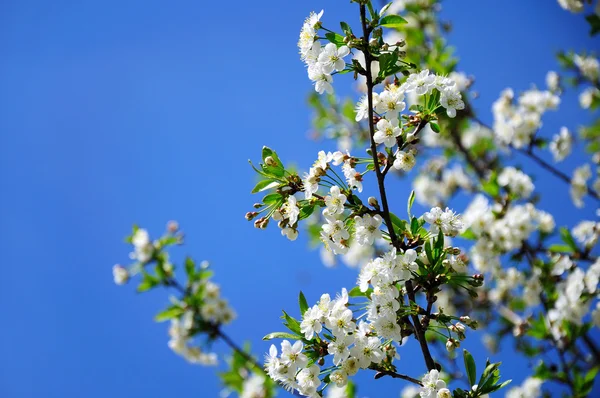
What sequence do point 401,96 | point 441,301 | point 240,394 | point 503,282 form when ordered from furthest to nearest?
point 441,301, point 503,282, point 240,394, point 401,96

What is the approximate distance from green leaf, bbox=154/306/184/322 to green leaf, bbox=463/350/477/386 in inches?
115

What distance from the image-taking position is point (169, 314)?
4.38 meters

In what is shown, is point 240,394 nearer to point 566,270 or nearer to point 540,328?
point 540,328

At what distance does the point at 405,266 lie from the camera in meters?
1.90

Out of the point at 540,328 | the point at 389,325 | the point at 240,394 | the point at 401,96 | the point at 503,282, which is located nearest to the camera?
the point at 389,325

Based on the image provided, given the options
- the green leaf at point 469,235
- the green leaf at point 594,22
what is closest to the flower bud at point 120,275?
the green leaf at point 469,235

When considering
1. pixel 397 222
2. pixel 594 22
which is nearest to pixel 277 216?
pixel 397 222

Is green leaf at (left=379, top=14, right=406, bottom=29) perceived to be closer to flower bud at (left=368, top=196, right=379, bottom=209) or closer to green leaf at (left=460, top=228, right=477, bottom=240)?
flower bud at (left=368, top=196, right=379, bottom=209)

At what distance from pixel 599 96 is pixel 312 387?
500cm

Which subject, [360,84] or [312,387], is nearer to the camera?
[312,387]

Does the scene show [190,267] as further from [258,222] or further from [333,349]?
[333,349]

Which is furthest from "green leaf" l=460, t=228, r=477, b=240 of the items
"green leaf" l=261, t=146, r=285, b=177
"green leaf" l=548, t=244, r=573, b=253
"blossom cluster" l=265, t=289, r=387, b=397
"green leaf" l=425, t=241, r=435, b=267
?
"green leaf" l=261, t=146, r=285, b=177

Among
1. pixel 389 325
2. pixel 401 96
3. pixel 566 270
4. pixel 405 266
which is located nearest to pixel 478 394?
pixel 389 325

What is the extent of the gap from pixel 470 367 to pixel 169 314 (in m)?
2.97
